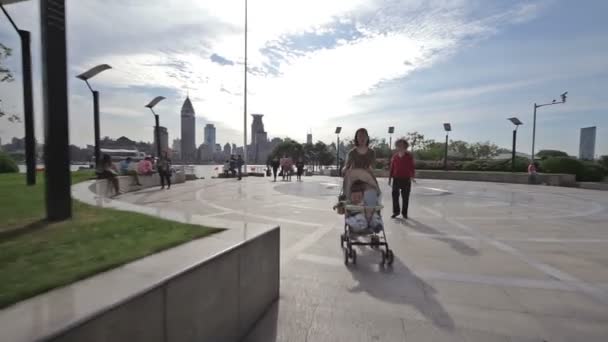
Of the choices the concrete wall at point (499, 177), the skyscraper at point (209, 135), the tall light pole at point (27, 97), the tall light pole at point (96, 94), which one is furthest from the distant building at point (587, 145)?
the skyscraper at point (209, 135)

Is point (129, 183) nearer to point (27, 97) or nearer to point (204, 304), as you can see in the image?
point (27, 97)

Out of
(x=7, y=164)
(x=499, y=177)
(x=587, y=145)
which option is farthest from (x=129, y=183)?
(x=587, y=145)

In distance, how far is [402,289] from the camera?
3.58m

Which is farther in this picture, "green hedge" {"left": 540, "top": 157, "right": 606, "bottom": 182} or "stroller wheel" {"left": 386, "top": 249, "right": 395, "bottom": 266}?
"green hedge" {"left": 540, "top": 157, "right": 606, "bottom": 182}

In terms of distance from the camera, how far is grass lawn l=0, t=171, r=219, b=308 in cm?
192

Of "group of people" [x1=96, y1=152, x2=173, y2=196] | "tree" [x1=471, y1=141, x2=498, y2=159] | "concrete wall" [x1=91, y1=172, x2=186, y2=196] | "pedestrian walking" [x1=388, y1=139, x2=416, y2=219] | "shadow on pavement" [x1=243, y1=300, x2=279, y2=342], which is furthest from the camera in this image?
"tree" [x1=471, y1=141, x2=498, y2=159]

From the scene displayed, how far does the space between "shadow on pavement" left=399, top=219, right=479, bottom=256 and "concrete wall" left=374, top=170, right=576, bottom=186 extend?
12.6m

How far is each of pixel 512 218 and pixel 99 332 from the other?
9.37 meters

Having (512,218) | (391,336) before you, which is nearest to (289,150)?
(512,218)

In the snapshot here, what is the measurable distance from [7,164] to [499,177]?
32887 mm

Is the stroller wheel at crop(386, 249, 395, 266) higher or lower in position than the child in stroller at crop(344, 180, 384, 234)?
lower

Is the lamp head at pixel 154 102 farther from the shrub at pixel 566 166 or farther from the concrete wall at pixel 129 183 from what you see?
the shrub at pixel 566 166

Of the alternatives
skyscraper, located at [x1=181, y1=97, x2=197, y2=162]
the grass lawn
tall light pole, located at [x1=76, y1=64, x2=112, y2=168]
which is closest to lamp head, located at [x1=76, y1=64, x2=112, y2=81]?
tall light pole, located at [x1=76, y1=64, x2=112, y2=168]

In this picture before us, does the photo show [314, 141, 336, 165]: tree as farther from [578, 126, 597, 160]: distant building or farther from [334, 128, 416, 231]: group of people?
[334, 128, 416, 231]: group of people
